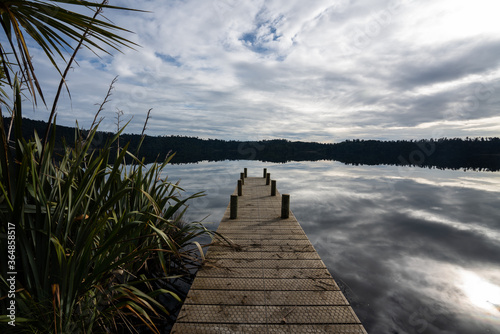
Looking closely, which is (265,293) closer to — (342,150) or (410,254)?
(410,254)

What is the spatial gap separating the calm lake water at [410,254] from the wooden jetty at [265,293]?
5.84ft

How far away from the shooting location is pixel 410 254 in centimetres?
779

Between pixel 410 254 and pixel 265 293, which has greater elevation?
pixel 265 293

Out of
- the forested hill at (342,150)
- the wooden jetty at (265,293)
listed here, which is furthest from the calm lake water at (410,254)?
the forested hill at (342,150)

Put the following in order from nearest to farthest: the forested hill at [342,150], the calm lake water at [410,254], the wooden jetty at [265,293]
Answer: the wooden jetty at [265,293] < the calm lake water at [410,254] < the forested hill at [342,150]

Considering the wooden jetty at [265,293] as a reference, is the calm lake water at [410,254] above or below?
below

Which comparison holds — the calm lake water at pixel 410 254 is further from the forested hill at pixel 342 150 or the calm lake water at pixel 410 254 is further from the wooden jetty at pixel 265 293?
the forested hill at pixel 342 150

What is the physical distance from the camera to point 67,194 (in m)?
2.20

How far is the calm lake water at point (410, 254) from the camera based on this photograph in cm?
474

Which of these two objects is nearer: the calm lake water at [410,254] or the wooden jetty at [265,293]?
the wooden jetty at [265,293]

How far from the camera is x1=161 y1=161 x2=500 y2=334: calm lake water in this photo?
474cm

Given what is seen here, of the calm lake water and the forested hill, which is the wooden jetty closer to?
the calm lake water

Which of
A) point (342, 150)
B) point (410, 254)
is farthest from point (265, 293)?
point (342, 150)

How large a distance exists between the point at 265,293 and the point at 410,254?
22.5 ft
